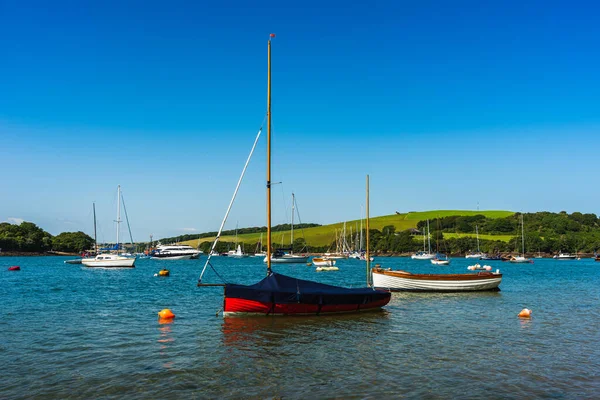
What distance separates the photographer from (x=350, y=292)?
3014cm

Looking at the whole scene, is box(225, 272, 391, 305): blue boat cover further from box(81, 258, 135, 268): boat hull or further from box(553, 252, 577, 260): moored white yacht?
box(553, 252, 577, 260): moored white yacht

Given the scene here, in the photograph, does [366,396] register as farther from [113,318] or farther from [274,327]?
[113,318]

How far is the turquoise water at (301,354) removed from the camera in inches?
587

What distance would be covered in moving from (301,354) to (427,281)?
2694cm

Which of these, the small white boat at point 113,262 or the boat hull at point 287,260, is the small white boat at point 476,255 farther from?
the small white boat at point 113,262

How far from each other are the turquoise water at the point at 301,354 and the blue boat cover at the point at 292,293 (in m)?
1.23

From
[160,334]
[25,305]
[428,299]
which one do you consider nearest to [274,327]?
[160,334]

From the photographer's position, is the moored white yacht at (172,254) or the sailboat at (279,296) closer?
the sailboat at (279,296)

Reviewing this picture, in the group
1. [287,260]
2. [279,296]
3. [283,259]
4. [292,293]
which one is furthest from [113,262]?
[292,293]

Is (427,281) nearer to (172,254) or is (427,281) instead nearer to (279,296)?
(279,296)

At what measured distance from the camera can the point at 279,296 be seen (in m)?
27.7

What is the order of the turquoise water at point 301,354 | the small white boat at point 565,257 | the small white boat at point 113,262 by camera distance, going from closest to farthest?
1. the turquoise water at point 301,354
2. the small white boat at point 113,262
3. the small white boat at point 565,257

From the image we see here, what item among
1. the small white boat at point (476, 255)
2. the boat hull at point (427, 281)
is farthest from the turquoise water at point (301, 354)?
the small white boat at point (476, 255)

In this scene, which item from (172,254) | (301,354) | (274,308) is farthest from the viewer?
(172,254)
